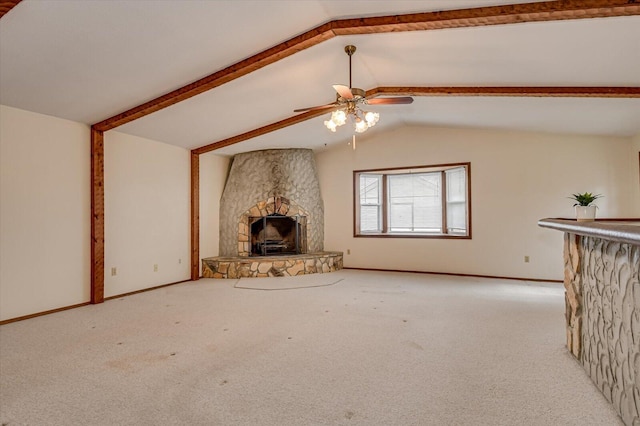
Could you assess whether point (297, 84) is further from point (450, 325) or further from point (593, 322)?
point (593, 322)

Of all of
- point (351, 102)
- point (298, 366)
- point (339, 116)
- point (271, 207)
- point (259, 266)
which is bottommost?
point (298, 366)

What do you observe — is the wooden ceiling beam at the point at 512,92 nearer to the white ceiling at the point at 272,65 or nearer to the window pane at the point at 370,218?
the white ceiling at the point at 272,65

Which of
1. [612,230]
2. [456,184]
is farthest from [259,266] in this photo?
[612,230]

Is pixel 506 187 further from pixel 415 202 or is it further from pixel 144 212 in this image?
pixel 144 212

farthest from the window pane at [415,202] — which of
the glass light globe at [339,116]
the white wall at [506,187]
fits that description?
the glass light globe at [339,116]

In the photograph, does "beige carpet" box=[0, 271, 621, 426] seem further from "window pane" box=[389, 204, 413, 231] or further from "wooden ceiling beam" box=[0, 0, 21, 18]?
"window pane" box=[389, 204, 413, 231]

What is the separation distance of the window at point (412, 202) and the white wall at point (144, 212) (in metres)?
3.30

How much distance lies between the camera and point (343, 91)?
322 centimetres

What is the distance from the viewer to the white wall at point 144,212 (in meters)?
→ 4.73

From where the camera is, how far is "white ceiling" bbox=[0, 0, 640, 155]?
8.62 feet

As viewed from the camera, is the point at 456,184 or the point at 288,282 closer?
the point at 288,282

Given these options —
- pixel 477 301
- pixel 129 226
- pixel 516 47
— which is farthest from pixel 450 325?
pixel 129 226

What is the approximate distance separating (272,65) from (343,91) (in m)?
0.97

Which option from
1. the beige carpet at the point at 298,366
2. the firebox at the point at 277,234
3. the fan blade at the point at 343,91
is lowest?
the beige carpet at the point at 298,366
